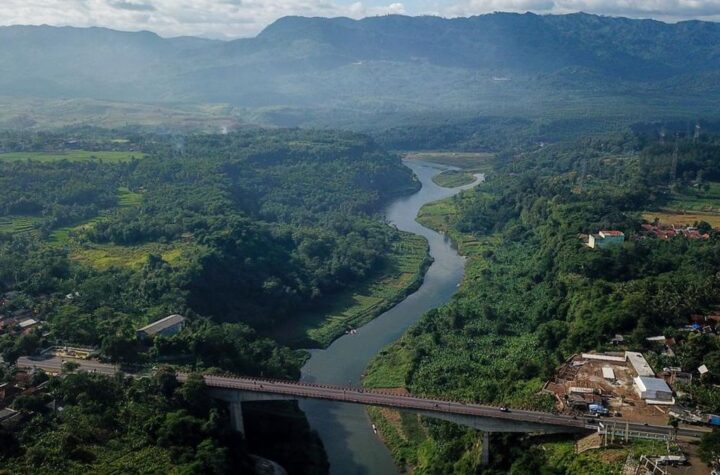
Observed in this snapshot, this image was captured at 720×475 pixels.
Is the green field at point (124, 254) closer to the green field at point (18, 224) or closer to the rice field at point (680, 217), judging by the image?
the green field at point (18, 224)

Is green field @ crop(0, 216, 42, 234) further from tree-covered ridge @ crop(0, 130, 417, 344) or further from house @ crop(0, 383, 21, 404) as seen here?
house @ crop(0, 383, 21, 404)

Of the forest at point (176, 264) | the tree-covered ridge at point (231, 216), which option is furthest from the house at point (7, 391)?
the tree-covered ridge at point (231, 216)

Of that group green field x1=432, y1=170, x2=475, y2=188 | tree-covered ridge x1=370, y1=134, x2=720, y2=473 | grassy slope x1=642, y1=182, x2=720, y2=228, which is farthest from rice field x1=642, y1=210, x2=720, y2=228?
green field x1=432, y1=170, x2=475, y2=188

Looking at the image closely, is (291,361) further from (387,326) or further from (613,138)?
(613,138)

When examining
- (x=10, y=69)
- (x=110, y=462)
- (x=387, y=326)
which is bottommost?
(x=387, y=326)

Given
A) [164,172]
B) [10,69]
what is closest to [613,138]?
[164,172]

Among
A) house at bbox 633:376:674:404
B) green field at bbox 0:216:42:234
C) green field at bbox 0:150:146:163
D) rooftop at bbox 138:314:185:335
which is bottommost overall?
rooftop at bbox 138:314:185:335
